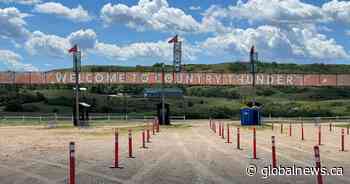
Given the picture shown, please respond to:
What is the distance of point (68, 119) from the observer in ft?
244

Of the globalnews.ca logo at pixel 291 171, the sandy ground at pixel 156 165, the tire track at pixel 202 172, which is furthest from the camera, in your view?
the globalnews.ca logo at pixel 291 171

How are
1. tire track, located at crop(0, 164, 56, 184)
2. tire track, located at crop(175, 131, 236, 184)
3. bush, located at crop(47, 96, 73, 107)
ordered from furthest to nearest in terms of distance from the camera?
bush, located at crop(47, 96, 73, 107)
tire track, located at crop(0, 164, 56, 184)
tire track, located at crop(175, 131, 236, 184)

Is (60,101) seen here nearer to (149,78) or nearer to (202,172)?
(149,78)

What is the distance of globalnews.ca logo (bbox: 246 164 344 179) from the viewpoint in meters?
17.7

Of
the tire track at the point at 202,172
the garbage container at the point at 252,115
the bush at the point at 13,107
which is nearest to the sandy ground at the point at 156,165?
the tire track at the point at 202,172

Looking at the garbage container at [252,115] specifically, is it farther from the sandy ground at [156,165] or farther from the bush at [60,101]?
the bush at [60,101]

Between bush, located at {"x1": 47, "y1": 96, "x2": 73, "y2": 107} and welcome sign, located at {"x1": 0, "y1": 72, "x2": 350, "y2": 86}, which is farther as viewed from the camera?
bush, located at {"x1": 47, "y1": 96, "x2": 73, "y2": 107}

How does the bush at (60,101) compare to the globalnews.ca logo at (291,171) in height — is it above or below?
below

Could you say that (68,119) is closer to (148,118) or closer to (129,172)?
(148,118)

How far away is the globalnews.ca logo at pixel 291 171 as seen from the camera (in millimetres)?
17734

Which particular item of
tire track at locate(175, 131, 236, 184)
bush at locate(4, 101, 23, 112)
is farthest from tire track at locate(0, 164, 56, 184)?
→ bush at locate(4, 101, 23, 112)

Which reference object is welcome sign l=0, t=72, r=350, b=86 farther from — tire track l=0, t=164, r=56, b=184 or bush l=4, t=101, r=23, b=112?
tire track l=0, t=164, r=56, b=184

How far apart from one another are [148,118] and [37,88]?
7395 cm

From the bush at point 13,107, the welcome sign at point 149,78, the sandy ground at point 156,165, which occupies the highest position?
the welcome sign at point 149,78
